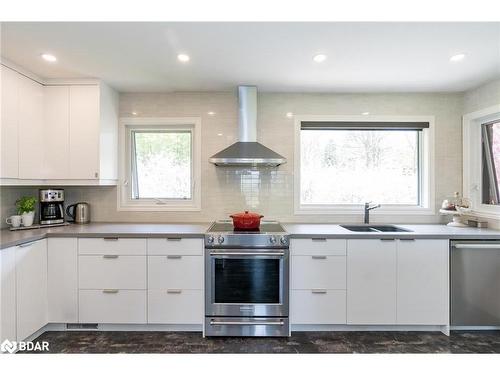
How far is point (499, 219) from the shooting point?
2.69m

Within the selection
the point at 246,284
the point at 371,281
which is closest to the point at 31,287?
the point at 246,284

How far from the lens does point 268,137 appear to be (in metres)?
3.17

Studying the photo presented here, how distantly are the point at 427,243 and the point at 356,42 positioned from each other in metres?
1.76

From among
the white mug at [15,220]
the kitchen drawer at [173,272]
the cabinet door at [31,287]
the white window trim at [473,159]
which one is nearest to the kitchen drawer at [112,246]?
the kitchen drawer at [173,272]

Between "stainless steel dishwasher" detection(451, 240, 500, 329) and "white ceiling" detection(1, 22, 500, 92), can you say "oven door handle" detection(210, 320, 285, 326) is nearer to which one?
"stainless steel dishwasher" detection(451, 240, 500, 329)

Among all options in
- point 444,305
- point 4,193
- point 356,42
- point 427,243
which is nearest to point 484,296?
point 444,305

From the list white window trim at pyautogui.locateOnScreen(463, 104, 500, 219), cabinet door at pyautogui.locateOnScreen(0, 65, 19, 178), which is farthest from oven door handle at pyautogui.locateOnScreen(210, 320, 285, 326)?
white window trim at pyautogui.locateOnScreen(463, 104, 500, 219)

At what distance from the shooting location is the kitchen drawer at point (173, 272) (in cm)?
244

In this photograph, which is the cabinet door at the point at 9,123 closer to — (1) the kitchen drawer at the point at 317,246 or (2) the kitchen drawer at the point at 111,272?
(2) the kitchen drawer at the point at 111,272

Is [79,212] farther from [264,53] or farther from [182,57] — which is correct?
[264,53]

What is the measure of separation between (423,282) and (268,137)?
2.02 m

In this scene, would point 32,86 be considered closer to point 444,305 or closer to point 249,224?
point 249,224

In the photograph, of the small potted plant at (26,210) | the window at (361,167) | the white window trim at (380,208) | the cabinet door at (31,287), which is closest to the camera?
the cabinet door at (31,287)

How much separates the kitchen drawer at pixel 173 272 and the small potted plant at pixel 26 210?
50.0 inches
